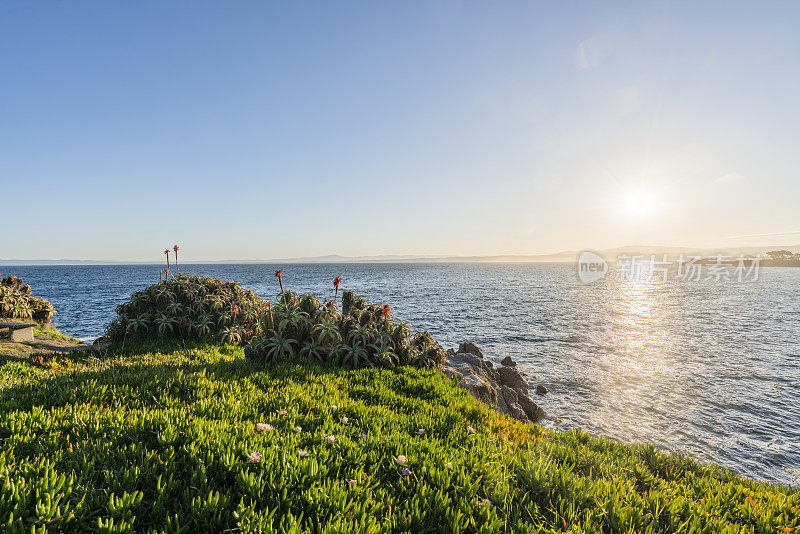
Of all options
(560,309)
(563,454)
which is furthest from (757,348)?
(563,454)

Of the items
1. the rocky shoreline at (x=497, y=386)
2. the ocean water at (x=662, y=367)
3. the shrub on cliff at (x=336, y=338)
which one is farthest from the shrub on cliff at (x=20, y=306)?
the rocky shoreline at (x=497, y=386)

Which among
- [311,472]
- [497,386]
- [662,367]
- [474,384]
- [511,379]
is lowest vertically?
[662,367]

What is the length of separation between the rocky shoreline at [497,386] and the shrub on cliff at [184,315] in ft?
24.3

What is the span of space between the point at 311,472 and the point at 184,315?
11.7 metres

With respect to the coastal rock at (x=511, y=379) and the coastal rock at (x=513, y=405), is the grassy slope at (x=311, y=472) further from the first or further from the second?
the coastal rock at (x=511, y=379)

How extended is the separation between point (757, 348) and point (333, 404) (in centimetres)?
2835

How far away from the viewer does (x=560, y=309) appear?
1563 inches

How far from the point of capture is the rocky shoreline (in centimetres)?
1034

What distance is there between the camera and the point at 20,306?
16812 millimetres

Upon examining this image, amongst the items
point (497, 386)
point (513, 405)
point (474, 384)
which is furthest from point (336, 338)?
point (497, 386)

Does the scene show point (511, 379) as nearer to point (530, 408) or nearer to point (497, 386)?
point (530, 408)

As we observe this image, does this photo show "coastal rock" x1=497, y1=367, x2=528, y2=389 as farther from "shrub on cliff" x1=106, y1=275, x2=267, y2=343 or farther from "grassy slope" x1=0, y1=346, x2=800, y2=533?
"shrub on cliff" x1=106, y1=275, x2=267, y2=343

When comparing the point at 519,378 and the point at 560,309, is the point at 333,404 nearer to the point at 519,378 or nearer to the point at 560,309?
the point at 519,378

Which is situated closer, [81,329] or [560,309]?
[81,329]
